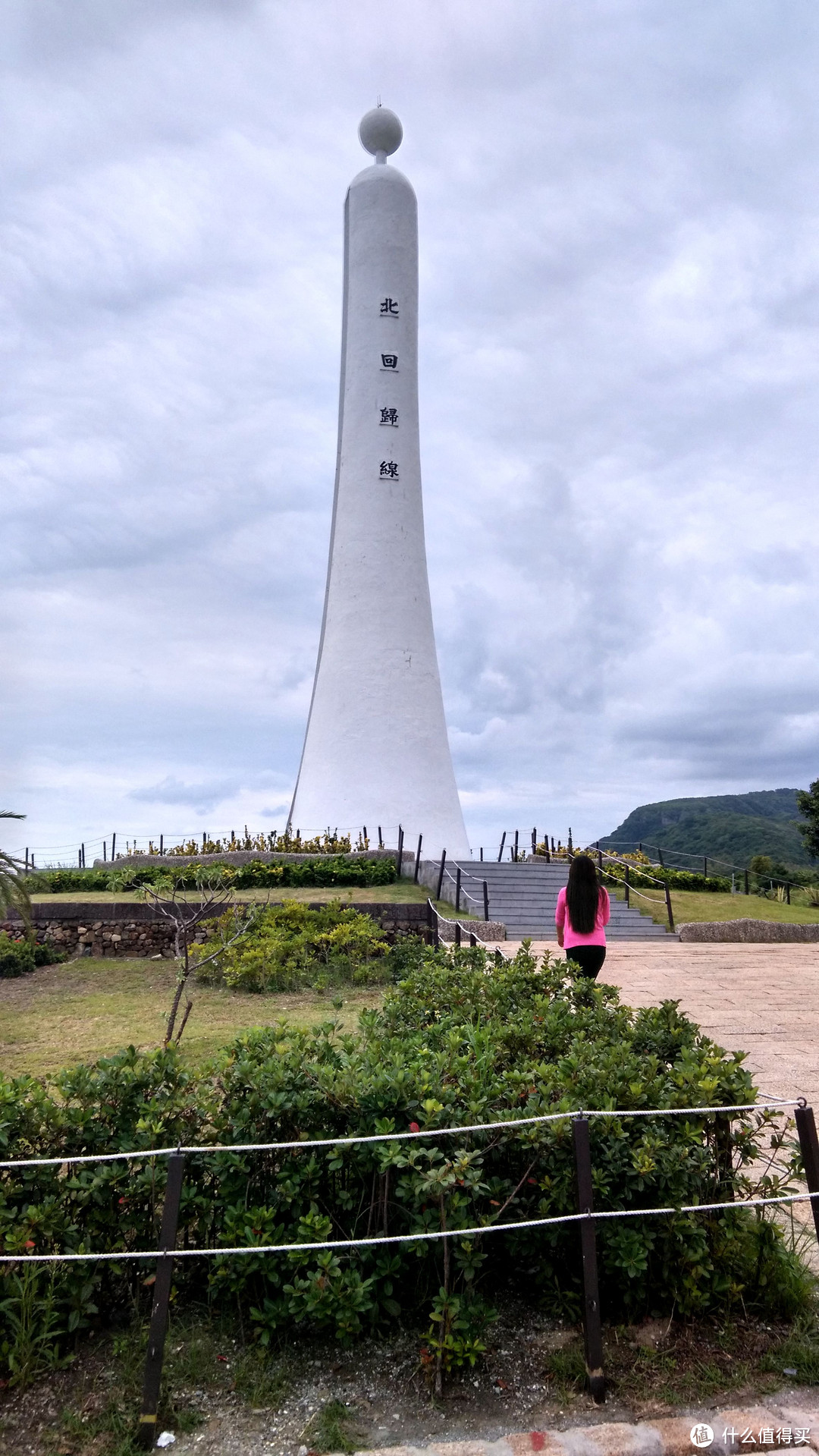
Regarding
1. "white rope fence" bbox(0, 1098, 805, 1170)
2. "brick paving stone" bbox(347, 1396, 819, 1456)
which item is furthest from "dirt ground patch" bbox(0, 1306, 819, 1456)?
"white rope fence" bbox(0, 1098, 805, 1170)

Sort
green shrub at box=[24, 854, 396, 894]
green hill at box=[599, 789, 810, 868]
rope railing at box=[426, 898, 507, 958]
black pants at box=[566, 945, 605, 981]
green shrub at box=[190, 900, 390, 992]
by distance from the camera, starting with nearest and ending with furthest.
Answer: black pants at box=[566, 945, 605, 981] < green shrub at box=[190, 900, 390, 992] < rope railing at box=[426, 898, 507, 958] < green shrub at box=[24, 854, 396, 894] < green hill at box=[599, 789, 810, 868]

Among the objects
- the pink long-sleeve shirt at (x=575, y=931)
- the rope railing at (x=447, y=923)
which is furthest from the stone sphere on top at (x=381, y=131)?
the pink long-sleeve shirt at (x=575, y=931)

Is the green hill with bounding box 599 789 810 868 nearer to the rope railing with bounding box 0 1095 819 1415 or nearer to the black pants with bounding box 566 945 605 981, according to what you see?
the black pants with bounding box 566 945 605 981

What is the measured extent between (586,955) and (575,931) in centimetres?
15

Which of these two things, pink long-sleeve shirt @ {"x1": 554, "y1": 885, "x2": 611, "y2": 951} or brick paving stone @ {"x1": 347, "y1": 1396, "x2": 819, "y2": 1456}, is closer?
brick paving stone @ {"x1": 347, "y1": 1396, "x2": 819, "y2": 1456}

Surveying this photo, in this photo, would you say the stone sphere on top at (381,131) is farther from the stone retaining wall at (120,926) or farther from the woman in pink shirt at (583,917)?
the woman in pink shirt at (583,917)

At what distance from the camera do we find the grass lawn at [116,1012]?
19.5 ft

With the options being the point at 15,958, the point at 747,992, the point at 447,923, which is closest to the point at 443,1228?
the point at 747,992

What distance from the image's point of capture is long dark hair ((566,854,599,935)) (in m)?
4.84

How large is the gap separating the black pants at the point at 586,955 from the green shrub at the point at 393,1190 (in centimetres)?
198

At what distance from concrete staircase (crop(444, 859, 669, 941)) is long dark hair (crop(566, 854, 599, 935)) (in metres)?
5.49

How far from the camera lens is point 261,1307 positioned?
2.64m

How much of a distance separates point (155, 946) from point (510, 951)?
405 cm

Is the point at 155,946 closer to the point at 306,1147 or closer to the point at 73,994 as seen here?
the point at 73,994
